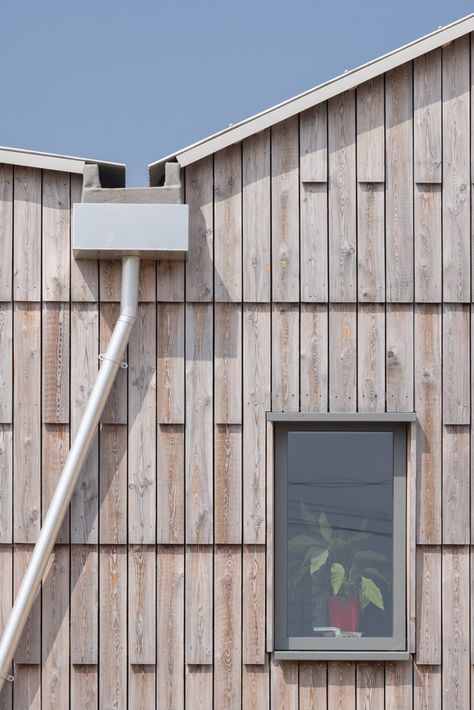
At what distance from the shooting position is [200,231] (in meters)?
4.55

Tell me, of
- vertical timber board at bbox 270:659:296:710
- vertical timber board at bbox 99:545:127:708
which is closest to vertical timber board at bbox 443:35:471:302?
vertical timber board at bbox 270:659:296:710

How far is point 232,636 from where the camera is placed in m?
4.47

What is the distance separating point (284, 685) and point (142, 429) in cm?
151

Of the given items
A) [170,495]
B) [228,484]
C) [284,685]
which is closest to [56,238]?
[170,495]

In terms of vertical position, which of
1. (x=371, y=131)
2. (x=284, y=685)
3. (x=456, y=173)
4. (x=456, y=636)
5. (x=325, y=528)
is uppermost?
(x=371, y=131)

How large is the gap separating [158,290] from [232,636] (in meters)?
1.83

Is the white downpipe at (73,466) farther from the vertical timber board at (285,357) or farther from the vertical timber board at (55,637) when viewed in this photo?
the vertical timber board at (285,357)

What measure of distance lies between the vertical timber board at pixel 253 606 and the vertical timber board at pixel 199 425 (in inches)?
9.7

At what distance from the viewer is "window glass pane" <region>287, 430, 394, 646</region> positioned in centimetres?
457

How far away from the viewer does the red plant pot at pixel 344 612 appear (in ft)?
15.0

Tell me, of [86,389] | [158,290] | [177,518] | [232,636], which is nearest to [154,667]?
[232,636]

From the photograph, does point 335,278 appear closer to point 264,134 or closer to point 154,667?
point 264,134

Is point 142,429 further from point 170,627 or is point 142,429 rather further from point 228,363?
point 170,627

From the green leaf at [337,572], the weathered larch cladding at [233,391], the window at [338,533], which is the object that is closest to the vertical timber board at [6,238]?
the weathered larch cladding at [233,391]
